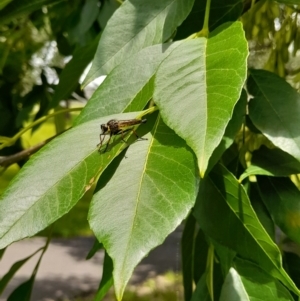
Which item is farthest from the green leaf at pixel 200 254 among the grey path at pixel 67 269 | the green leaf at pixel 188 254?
the grey path at pixel 67 269

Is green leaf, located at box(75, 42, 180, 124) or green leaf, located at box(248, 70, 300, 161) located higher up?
green leaf, located at box(75, 42, 180, 124)

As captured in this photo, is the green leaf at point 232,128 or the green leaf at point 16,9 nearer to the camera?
the green leaf at point 232,128

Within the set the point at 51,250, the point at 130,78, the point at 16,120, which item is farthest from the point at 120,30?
the point at 51,250

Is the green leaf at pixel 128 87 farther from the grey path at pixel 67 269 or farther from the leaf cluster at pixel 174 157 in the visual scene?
the grey path at pixel 67 269

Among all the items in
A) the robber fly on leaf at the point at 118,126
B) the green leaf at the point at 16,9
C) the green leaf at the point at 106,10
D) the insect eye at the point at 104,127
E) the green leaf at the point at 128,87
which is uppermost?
the green leaf at the point at 16,9

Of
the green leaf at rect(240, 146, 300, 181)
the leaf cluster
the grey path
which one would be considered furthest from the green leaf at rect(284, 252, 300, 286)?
the grey path

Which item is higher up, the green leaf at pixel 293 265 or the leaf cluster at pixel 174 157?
the leaf cluster at pixel 174 157

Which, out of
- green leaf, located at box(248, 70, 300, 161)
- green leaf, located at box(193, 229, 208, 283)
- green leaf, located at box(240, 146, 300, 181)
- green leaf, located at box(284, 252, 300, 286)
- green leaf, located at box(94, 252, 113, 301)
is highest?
green leaf, located at box(248, 70, 300, 161)

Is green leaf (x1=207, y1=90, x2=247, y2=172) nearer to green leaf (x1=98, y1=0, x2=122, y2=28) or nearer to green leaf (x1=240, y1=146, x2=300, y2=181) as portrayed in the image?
green leaf (x1=240, y1=146, x2=300, y2=181)
